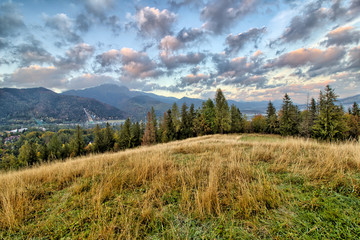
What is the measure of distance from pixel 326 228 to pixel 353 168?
2.86 metres

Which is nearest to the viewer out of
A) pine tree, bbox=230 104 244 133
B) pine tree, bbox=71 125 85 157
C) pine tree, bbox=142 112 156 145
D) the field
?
the field

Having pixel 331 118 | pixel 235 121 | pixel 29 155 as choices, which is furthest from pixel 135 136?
pixel 331 118

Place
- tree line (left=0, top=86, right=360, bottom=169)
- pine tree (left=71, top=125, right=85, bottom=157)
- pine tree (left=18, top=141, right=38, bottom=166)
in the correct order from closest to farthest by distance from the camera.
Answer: pine tree (left=18, top=141, right=38, bottom=166), tree line (left=0, top=86, right=360, bottom=169), pine tree (left=71, top=125, right=85, bottom=157)

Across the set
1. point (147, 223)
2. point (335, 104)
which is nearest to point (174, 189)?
point (147, 223)

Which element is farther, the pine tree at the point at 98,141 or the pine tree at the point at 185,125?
the pine tree at the point at 185,125

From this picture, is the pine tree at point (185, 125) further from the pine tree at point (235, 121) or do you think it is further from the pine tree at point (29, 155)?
the pine tree at point (29, 155)

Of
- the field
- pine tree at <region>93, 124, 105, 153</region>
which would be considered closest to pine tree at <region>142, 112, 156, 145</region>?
pine tree at <region>93, 124, 105, 153</region>

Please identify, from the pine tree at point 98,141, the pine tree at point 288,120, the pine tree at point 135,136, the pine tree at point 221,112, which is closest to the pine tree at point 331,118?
the pine tree at point 288,120

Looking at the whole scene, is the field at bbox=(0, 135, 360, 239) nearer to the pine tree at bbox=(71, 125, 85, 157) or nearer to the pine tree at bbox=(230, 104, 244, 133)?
the pine tree at bbox=(71, 125, 85, 157)

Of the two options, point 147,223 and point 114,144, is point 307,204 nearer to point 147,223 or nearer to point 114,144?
point 147,223

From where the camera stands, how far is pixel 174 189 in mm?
2961

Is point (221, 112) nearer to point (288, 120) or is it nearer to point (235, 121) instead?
point (235, 121)

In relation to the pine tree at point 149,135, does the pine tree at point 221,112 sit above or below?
above

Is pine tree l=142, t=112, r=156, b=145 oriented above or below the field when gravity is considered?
below
